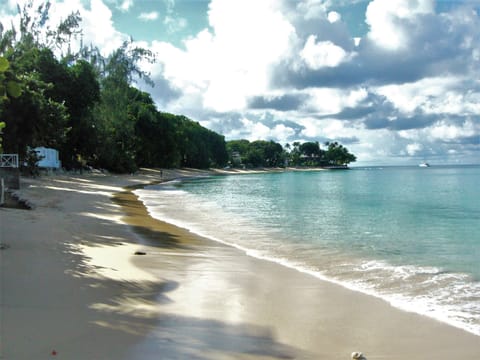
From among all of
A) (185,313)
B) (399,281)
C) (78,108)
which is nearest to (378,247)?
(399,281)

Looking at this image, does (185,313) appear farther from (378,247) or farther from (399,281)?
(378,247)

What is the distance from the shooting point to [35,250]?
8.94m

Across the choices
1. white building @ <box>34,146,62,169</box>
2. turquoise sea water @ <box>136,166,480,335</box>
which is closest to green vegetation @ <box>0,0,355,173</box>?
white building @ <box>34,146,62,169</box>

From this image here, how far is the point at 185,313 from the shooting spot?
5977mm

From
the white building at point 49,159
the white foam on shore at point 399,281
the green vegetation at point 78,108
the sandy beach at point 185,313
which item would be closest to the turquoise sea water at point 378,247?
the white foam on shore at point 399,281

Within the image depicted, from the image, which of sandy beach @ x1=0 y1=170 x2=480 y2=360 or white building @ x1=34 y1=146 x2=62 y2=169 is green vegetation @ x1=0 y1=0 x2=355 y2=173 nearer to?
white building @ x1=34 y1=146 x2=62 y2=169

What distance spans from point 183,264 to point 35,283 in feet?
11.1

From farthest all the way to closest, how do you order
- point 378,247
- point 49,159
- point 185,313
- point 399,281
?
point 49,159
point 378,247
point 399,281
point 185,313

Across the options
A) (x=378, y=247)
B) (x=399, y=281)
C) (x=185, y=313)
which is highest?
(x=185, y=313)

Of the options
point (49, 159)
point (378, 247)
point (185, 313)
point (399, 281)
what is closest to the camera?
point (185, 313)

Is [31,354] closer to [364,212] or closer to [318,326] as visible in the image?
[318,326]

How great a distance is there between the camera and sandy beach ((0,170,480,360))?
15.5 feet

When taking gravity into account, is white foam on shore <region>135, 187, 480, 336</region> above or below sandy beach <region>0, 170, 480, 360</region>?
below

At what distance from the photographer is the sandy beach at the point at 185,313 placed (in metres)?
4.73
